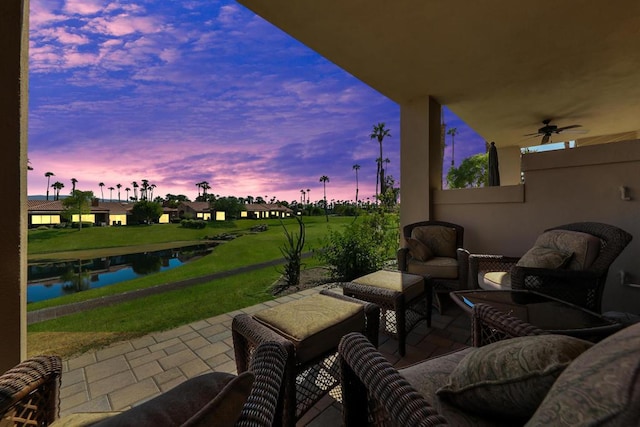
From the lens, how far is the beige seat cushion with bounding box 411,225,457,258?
12.1ft

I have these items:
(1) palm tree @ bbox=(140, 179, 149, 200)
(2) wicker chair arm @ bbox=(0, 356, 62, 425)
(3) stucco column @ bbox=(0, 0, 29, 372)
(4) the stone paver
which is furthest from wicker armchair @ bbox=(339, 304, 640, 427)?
(1) palm tree @ bbox=(140, 179, 149, 200)

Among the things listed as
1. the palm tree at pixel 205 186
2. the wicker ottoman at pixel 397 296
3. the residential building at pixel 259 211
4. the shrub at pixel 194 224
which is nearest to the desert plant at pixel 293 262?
the wicker ottoman at pixel 397 296

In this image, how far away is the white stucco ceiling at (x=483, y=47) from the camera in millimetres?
2404

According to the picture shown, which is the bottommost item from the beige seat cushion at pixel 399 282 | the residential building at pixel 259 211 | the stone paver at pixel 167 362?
the stone paver at pixel 167 362

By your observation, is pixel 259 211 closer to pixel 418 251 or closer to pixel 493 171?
pixel 493 171

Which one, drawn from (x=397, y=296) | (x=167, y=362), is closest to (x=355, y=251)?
(x=397, y=296)

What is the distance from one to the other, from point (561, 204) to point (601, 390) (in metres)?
3.96

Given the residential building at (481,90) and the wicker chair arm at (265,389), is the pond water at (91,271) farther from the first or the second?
the wicker chair arm at (265,389)

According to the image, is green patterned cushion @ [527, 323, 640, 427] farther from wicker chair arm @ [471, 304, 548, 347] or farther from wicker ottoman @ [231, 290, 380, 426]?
wicker ottoman @ [231, 290, 380, 426]

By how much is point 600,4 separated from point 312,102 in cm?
999

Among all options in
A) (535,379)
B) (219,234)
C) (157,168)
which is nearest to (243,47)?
(535,379)

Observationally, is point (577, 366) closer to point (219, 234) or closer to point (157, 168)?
point (157, 168)

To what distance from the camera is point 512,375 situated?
70 cm

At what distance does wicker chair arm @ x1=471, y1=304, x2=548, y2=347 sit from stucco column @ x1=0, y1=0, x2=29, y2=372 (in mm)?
2525
